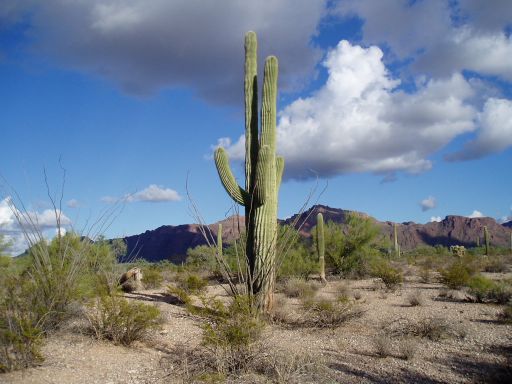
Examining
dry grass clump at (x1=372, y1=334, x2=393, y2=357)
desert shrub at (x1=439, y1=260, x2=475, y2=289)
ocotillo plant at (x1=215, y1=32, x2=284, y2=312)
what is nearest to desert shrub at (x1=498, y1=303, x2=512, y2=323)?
dry grass clump at (x1=372, y1=334, x2=393, y2=357)

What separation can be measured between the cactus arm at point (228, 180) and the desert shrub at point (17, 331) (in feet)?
15.2

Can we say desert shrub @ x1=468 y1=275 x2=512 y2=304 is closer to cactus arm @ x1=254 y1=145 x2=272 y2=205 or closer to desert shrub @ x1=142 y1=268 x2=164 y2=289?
cactus arm @ x1=254 y1=145 x2=272 y2=205

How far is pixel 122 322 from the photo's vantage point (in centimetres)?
833

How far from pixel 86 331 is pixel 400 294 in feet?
35.0

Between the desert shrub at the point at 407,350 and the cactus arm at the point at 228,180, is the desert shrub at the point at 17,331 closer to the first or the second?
the cactus arm at the point at 228,180

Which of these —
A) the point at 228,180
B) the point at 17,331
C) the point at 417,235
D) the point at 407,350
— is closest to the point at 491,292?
the point at 407,350

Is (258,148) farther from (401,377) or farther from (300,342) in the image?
(401,377)

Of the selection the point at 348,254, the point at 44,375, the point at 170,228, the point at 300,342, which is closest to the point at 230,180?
the point at 300,342

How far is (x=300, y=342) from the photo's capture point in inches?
344

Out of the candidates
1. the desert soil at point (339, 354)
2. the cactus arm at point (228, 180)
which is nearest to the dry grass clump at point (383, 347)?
the desert soil at point (339, 354)

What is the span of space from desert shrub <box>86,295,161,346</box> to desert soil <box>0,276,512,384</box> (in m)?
0.19

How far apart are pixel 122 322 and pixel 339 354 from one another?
3828 millimetres

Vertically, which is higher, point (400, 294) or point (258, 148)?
point (258, 148)

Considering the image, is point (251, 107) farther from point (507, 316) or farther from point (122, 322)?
point (507, 316)
